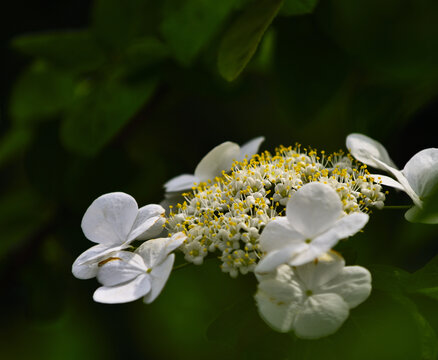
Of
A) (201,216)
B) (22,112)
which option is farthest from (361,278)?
(22,112)

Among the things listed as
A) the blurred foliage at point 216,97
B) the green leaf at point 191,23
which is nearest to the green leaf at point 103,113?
the blurred foliage at point 216,97

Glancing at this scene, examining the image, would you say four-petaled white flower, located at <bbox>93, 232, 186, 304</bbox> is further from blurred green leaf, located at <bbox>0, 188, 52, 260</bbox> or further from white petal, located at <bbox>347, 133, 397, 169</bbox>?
blurred green leaf, located at <bbox>0, 188, 52, 260</bbox>

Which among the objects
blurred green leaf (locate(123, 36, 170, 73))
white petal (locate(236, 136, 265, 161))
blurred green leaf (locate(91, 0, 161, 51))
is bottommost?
white petal (locate(236, 136, 265, 161))

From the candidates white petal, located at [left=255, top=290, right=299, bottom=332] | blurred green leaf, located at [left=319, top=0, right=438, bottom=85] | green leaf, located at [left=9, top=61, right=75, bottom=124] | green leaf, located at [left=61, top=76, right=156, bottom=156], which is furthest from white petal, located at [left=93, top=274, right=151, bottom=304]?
green leaf, located at [left=9, top=61, right=75, bottom=124]

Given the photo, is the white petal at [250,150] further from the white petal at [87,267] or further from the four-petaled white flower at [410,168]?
the white petal at [87,267]

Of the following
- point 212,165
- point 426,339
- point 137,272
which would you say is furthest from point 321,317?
point 212,165

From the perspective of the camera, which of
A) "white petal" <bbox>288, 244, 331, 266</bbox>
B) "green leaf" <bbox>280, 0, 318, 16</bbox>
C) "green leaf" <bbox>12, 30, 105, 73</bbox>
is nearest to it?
"white petal" <bbox>288, 244, 331, 266</bbox>
